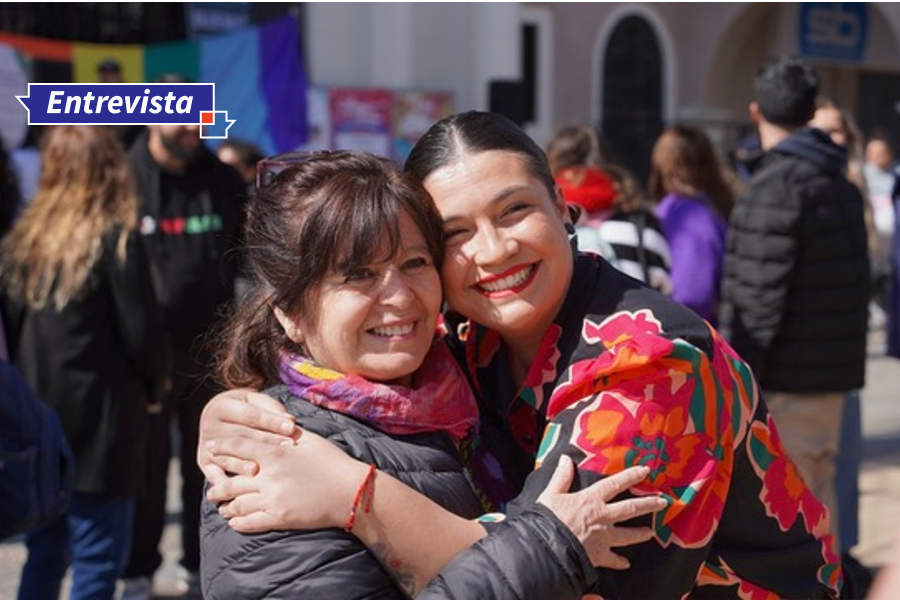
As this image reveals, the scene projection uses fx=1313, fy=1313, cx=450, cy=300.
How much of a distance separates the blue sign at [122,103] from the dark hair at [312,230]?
0.31 metres

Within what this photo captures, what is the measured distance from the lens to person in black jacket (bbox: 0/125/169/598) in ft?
13.9

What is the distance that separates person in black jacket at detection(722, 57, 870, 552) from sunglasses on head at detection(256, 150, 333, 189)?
8.65 feet

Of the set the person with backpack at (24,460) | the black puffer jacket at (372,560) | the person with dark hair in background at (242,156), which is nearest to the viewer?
the black puffer jacket at (372,560)

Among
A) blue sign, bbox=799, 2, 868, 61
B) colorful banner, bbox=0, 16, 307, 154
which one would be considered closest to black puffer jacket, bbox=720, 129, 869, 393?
colorful banner, bbox=0, 16, 307, 154

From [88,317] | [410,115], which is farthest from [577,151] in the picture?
[410,115]

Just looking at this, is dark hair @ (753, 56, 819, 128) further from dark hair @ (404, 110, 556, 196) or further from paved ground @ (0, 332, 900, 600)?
dark hair @ (404, 110, 556, 196)

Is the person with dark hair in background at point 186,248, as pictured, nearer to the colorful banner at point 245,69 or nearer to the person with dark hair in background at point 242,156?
the person with dark hair in background at point 242,156

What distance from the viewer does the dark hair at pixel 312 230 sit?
1868 mm

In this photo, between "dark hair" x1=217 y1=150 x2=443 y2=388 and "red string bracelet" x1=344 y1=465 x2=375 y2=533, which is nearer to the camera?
"red string bracelet" x1=344 y1=465 x2=375 y2=533

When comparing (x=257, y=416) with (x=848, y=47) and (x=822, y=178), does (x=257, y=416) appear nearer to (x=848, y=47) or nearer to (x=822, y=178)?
(x=822, y=178)

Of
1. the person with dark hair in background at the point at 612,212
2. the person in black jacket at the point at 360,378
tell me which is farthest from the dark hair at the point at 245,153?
the person in black jacket at the point at 360,378

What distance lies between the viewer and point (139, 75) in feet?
36.8

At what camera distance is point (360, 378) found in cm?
188

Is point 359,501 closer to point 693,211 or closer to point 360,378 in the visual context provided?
point 360,378
